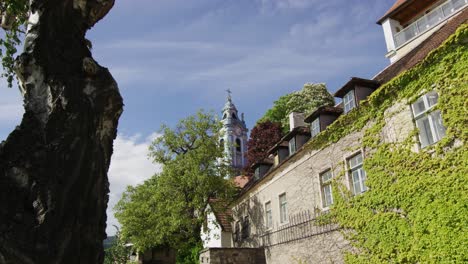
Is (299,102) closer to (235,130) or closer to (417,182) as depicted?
(417,182)

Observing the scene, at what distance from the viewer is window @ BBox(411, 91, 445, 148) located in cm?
1023

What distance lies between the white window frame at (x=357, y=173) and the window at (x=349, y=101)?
1.85 metres

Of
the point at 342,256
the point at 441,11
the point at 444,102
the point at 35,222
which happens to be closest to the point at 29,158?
the point at 35,222

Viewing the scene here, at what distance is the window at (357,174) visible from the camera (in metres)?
12.9

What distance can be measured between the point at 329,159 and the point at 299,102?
2622 cm

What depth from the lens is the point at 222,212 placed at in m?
25.1

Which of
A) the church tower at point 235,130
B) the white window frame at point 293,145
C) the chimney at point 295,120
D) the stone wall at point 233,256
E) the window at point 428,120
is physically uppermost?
the church tower at point 235,130

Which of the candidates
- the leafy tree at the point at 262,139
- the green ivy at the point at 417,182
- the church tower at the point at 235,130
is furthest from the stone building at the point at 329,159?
the church tower at the point at 235,130

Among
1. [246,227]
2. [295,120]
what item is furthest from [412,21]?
[246,227]

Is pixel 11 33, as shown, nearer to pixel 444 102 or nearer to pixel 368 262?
pixel 444 102

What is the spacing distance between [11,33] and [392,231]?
11.3 meters

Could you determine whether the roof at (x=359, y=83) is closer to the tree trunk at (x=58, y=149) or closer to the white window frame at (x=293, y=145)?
the white window frame at (x=293, y=145)

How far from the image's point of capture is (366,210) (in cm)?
1216

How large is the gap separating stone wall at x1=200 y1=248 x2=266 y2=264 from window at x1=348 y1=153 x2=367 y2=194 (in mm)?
7959
